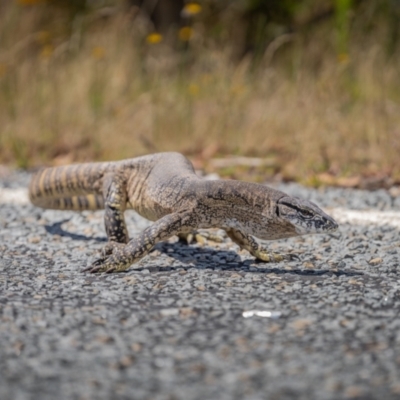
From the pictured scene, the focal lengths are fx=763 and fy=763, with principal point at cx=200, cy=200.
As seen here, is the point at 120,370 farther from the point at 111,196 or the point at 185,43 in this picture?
the point at 185,43

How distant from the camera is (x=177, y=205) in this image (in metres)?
4.58

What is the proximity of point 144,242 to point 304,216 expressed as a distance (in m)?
0.93

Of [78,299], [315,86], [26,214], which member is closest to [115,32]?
[315,86]

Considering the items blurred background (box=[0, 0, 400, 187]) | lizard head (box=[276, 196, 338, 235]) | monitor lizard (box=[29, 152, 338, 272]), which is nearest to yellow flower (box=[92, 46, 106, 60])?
blurred background (box=[0, 0, 400, 187])

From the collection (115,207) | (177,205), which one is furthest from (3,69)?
(177,205)

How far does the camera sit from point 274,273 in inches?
172

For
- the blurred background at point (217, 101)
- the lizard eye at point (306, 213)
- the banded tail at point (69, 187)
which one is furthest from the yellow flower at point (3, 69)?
the lizard eye at point (306, 213)

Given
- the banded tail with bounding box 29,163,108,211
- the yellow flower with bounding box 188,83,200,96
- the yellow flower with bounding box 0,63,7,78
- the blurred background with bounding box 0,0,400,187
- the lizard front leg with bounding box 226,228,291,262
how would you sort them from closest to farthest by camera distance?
the lizard front leg with bounding box 226,228,291,262, the banded tail with bounding box 29,163,108,211, the blurred background with bounding box 0,0,400,187, the yellow flower with bounding box 188,83,200,96, the yellow flower with bounding box 0,63,7,78

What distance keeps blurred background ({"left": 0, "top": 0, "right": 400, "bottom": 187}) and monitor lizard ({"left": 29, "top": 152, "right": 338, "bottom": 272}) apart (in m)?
2.35

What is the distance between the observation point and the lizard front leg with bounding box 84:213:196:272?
4.36 meters

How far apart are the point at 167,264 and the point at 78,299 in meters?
0.88

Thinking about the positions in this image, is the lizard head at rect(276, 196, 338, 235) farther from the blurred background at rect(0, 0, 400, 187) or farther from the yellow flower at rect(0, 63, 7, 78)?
the yellow flower at rect(0, 63, 7, 78)

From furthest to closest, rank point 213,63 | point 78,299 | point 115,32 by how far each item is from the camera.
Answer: point 115,32, point 213,63, point 78,299

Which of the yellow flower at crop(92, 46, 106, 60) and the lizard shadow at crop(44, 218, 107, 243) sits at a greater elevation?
the yellow flower at crop(92, 46, 106, 60)
